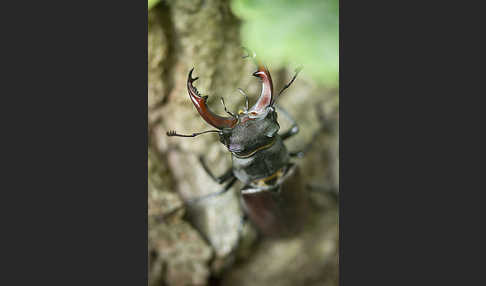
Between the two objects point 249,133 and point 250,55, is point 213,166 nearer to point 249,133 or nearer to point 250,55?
point 249,133

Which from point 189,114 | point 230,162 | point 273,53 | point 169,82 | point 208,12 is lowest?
point 230,162

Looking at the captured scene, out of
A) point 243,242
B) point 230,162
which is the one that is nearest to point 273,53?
point 230,162

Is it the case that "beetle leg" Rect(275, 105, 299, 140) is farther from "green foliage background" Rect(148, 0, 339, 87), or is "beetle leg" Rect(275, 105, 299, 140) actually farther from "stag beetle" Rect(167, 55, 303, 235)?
"green foliage background" Rect(148, 0, 339, 87)

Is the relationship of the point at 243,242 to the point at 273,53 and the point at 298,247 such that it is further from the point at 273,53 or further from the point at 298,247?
the point at 273,53

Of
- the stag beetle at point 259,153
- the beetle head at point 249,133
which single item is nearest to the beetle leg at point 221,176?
the stag beetle at point 259,153

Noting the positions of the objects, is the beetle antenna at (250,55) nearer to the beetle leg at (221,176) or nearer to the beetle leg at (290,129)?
the beetle leg at (290,129)
